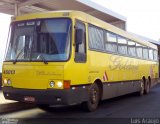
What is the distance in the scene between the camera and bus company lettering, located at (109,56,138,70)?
15.0m

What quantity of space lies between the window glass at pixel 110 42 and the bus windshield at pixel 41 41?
11.6 ft

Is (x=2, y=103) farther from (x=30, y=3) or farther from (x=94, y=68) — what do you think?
(x=30, y=3)

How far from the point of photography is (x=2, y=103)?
42.7 feet

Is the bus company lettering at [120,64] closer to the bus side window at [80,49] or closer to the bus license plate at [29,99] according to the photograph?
the bus side window at [80,49]

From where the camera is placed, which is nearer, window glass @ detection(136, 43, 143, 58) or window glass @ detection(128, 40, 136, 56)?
window glass @ detection(128, 40, 136, 56)

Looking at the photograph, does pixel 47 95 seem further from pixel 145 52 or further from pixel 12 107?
pixel 145 52

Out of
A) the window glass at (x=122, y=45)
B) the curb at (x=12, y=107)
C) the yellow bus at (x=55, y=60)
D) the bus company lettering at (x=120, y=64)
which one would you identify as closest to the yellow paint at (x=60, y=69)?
the yellow bus at (x=55, y=60)

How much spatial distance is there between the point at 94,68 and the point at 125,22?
1556 centimetres

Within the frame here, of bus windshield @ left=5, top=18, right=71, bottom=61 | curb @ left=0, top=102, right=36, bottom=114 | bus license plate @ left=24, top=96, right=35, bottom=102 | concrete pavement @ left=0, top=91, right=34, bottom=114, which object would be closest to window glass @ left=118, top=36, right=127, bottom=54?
curb @ left=0, top=102, right=36, bottom=114

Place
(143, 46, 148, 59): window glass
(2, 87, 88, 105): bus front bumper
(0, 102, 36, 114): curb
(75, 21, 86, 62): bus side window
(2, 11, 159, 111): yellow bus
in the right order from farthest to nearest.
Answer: (143, 46, 148, 59): window glass, (0, 102, 36, 114): curb, (75, 21, 86, 62): bus side window, (2, 11, 159, 111): yellow bus, (2, 87, 88, 105): bus front bumper

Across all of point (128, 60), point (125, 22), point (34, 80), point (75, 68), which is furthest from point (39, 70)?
point (125, 22)

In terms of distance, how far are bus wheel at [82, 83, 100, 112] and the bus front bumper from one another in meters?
0.93

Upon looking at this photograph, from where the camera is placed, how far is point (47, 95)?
35.0 ft

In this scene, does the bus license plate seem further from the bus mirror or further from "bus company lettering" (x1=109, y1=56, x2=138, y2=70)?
"bus company lettering" (x1=109, y1=56, x2=138, y2=70)
